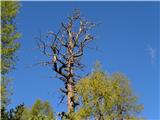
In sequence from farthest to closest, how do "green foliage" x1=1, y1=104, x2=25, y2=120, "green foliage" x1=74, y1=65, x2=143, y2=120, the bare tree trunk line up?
1. the bare tree trunk
2. "green foliage" x1=74, y1=65, x2=143, y2=120
3. "green foliage" x1=1, y1=104, x2=25, y2=120

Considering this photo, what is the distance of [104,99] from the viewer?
25.9 meters

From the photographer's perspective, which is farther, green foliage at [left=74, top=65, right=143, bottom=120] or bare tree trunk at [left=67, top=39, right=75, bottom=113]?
bare tree trunk at [left=67, top=39, right=75, bottom=113]

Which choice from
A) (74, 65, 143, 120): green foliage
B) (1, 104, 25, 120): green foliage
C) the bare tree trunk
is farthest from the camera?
the bare tree trunk

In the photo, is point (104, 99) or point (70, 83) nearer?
point (104, 99)

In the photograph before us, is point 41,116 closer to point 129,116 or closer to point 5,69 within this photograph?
point 5,69

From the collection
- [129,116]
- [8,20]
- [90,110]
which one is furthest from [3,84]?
[129,116]

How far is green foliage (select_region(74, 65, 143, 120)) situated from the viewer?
25.3 metres

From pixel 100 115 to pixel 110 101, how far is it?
118cm

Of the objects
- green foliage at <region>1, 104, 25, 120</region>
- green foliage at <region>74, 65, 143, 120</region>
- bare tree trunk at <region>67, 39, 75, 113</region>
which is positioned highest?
bare tree trunk at <region>67, 39, 75, 113</region>

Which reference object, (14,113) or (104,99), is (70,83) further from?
(14,113)

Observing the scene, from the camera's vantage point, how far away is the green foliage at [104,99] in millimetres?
25266

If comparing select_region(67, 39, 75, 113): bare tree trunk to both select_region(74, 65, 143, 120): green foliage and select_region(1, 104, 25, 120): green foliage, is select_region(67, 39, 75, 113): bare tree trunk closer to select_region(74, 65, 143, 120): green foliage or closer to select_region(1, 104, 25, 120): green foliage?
select_region(74, 65, 143, 120): green foliage

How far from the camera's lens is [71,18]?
107ft

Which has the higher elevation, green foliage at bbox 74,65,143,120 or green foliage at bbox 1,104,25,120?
green foliage at bbox 74,65,143,120
